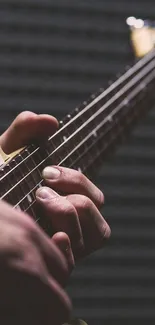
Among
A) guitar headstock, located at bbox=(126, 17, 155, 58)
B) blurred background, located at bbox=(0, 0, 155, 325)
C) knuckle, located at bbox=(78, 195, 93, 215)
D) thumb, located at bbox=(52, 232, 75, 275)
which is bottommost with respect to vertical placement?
blurred background, located at bbox=(0, 0, 155, 325)

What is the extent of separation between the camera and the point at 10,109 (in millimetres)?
1736

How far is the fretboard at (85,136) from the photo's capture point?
59 cm

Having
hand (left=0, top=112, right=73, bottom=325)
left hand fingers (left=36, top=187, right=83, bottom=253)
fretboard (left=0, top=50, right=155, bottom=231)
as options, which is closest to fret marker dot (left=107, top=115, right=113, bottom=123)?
fretboard (left=0, top=50, right=155, bottom=231)

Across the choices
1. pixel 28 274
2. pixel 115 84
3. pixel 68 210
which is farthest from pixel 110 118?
pixel 28 274

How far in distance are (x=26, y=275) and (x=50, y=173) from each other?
27 cm

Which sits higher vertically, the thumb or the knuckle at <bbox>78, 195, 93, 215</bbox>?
the thumb

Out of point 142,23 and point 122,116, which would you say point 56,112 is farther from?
point 122,116

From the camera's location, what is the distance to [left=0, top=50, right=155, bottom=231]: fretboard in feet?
1.95

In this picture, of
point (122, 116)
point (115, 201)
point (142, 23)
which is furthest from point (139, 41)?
point (115, 201)

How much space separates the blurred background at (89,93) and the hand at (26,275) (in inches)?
52.3

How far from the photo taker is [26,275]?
38 centimetres

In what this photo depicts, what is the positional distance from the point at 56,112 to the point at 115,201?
286mm

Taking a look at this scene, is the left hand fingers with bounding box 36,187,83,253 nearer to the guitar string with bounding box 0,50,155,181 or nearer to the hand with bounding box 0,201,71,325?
the guitar string with bounding box 0,50,155,181

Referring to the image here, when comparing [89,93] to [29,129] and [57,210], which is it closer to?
[29,129]
